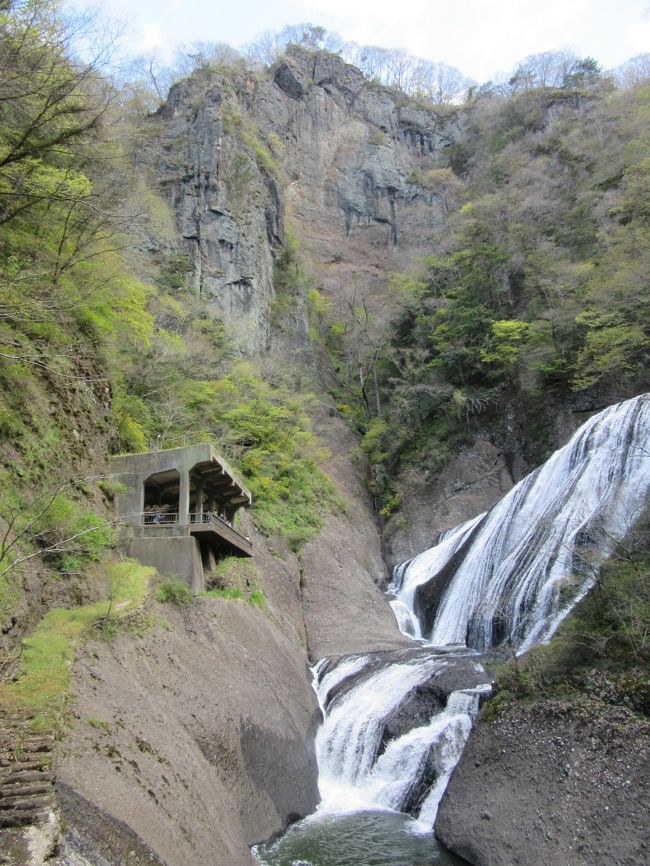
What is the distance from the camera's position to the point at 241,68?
5116cm

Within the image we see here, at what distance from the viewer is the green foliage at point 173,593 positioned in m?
13.1

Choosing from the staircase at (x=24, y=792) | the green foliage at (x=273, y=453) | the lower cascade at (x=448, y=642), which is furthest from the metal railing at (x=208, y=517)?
the staircase at (x=24, y=792)

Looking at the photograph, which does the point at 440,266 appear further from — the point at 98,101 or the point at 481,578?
the point at 98,101

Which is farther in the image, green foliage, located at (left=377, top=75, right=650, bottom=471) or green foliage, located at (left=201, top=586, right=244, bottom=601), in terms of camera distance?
green foliage, located at (left=377, top=75, right=650, bottom=471)

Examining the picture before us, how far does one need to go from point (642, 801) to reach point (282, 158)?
2139 inches

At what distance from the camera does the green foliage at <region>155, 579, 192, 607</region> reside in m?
13.1

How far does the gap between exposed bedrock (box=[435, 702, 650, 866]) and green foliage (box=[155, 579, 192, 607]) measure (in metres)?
6.35

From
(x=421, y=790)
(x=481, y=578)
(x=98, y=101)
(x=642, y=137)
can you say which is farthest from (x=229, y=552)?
(x=642, y=137)

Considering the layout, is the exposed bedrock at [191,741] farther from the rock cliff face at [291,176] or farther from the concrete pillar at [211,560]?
the rock cliff face at [291,176]

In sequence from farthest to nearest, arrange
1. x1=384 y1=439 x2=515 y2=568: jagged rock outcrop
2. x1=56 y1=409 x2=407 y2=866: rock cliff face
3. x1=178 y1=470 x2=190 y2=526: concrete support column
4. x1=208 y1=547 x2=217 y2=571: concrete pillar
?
x1=384 y1=439 x2=515 y2=568: jagged rock outcrop, x1=208 y1=547 x2=217 y2=571: concrete pillar, x1=178 y1=470 x2=190 y2=526: concrete support column, x1=56 y1=409 x2=407 y2=866: rock cliff face

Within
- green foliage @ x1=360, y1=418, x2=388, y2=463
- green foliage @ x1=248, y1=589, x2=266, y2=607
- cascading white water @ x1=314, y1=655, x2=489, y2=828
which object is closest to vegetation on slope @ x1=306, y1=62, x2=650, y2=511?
green foliage @ x1=360, y1=418, x2=388, y2=463

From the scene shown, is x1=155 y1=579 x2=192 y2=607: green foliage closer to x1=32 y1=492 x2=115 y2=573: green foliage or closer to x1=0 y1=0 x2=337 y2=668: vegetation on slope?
x1=0 y1=0 x2=337 y2=668: vegetation on slope

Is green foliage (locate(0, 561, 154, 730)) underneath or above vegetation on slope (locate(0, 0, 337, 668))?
underneath

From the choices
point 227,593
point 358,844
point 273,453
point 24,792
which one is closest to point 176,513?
point 227,593
